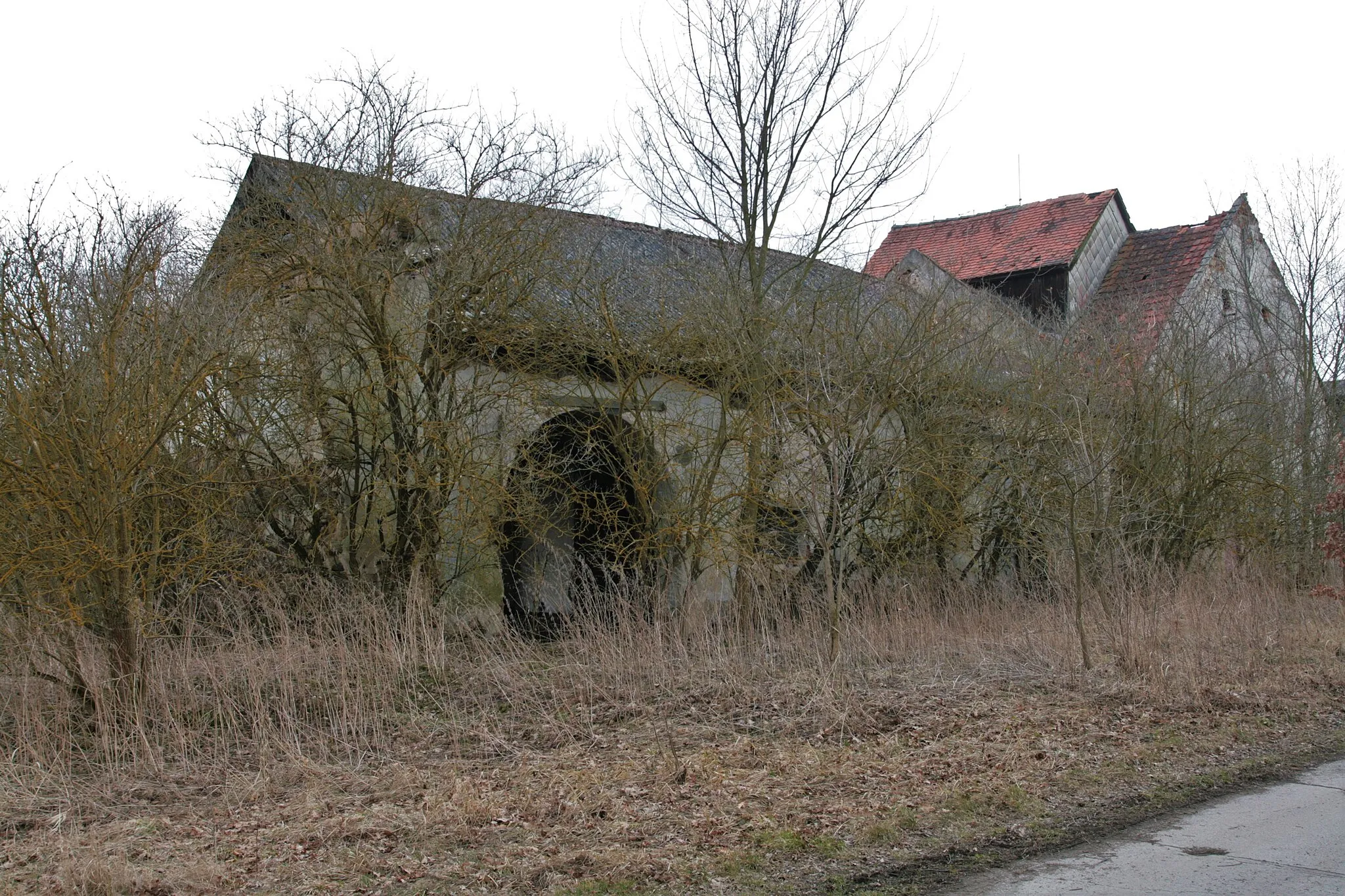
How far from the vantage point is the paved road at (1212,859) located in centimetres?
473

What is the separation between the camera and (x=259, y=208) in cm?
1036

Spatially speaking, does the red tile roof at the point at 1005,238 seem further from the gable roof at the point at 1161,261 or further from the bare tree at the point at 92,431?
the bare tree at the point at 92,431

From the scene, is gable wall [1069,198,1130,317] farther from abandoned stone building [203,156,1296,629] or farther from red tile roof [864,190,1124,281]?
abandoned stone building [203,156,1296,629]

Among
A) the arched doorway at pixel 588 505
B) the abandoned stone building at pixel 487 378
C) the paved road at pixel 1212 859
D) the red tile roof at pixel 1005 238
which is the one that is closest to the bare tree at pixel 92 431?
the abandoned stone building at pixel 487 378

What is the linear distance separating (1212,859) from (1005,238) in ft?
80.3

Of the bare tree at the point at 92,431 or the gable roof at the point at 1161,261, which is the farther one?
the gable roof at the point at 1161,261

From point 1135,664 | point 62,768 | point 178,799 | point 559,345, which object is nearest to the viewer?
point 178,799

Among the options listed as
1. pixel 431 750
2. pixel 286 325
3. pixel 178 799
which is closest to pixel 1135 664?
pixel 431 750

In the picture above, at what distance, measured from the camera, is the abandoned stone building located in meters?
10.3

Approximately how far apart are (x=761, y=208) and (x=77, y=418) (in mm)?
6803

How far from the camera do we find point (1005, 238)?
1102 inches

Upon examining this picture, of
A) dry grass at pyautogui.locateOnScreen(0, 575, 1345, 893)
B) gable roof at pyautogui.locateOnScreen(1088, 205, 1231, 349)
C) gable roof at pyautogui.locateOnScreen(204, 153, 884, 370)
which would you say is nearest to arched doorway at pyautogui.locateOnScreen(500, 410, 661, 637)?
dry grass at pyautogui.locateOnScreen(0, 575, 1345, 893)

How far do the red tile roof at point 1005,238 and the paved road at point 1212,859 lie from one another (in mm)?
20879

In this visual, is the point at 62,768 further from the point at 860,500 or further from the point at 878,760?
the point at 860,500
